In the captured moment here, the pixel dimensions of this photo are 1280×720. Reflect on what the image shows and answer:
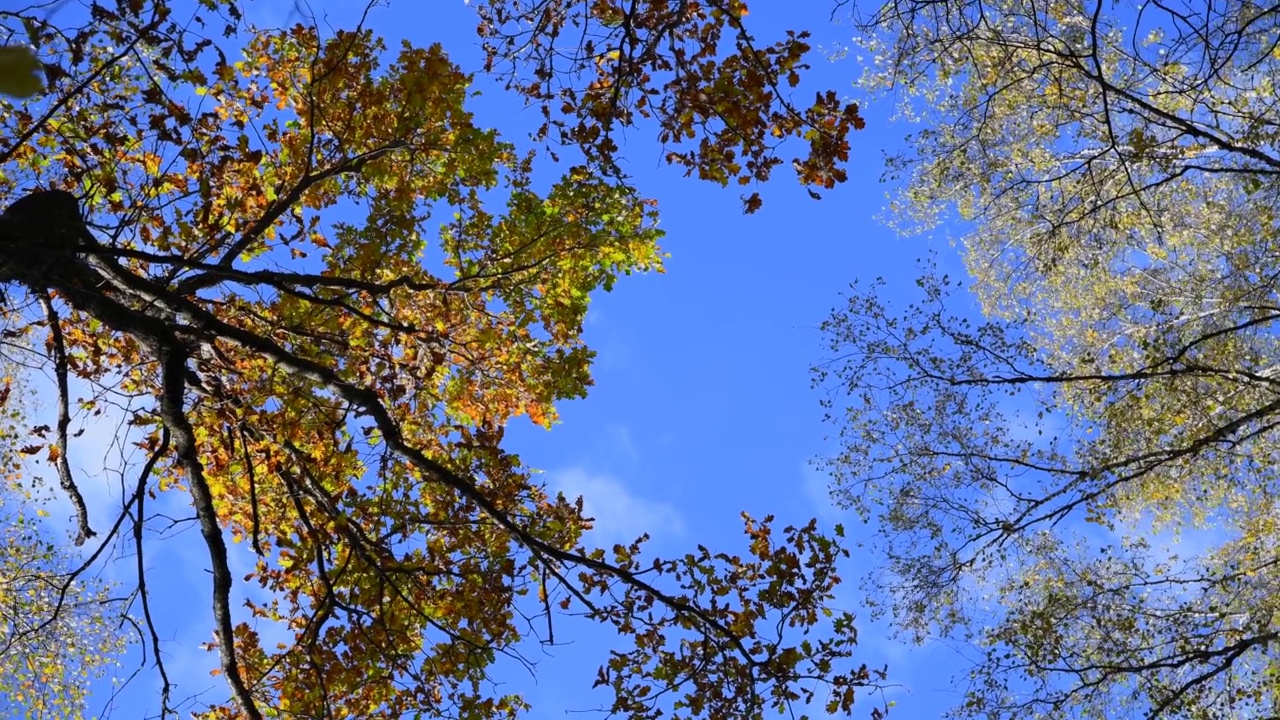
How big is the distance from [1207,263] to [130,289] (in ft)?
44.1

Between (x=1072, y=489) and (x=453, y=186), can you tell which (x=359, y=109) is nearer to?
(x=453, y=186)

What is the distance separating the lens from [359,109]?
8102 millimetres

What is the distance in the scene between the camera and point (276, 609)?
7828 millimetres

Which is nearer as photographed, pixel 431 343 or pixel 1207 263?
pixel 431 343

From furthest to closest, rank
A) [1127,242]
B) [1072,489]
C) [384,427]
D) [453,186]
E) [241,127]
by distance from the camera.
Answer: [1127,242] → [1072,489] → [453,186] → [241,127] → [384,427]

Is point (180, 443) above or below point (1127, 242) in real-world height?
below

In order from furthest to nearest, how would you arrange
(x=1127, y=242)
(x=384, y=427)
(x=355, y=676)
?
(x=1127, y=242)
(x=355, y=676)
(x=384, y=427)

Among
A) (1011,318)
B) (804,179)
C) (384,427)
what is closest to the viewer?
(384,427)

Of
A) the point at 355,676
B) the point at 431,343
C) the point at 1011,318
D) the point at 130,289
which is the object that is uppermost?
the point at 1011,318

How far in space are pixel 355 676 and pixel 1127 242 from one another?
37.3 feet

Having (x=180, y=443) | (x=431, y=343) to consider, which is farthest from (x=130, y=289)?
(x=431, y=343)

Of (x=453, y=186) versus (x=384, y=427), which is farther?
(x=453, y=186)

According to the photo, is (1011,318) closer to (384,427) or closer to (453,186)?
(453,186)

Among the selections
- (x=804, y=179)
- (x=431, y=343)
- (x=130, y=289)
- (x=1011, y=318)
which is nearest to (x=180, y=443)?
(x=130, y=289)
